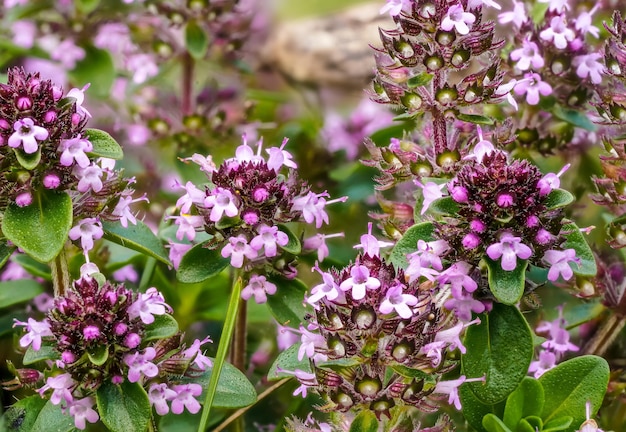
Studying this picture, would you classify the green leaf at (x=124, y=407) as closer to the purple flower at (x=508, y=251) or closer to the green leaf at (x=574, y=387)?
the purple flower at (x=508, y=251)

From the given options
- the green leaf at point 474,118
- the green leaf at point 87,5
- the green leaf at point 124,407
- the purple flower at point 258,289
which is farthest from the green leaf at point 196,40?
the green leaf at point 124,407

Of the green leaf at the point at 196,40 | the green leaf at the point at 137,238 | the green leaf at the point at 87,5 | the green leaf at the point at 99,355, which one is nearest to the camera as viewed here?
the green leaf at the point at 99,355

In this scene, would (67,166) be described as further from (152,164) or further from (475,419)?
(152,164)

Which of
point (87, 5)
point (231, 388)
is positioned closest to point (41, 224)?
point (231, 388)

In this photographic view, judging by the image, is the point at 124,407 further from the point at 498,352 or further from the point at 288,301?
the point at 498,352

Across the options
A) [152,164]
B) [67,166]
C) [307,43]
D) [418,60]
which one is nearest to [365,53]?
[307,43]

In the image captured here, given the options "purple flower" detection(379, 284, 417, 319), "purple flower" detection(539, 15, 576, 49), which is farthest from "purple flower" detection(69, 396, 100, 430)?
"purple flower" detection(539, 15, 576, 49)
